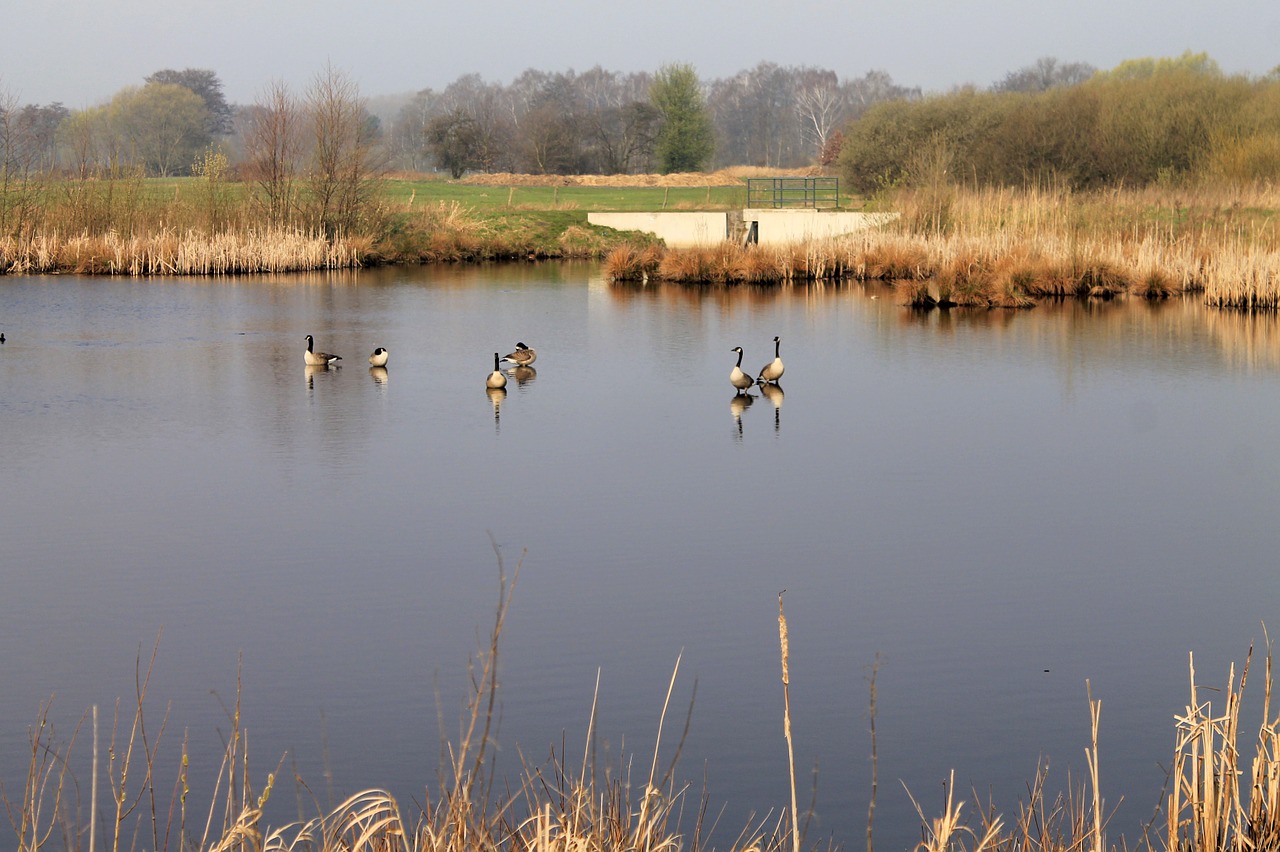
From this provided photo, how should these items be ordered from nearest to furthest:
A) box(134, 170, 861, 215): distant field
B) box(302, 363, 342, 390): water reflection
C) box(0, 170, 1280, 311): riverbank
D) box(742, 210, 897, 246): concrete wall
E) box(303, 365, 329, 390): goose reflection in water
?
box(303, 365, 329, 390): goose reflection in water → box(302, 363, 342, 390): water reflection → box(0, 170, 1280, 311): riverbank → box(742, 210, 897, 246): concrete wall → box(134, 170, 861, 215): distant field

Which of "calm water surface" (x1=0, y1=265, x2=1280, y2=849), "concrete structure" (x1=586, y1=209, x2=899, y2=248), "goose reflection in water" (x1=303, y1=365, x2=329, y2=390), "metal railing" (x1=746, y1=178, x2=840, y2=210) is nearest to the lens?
"calm water surface" (x1=0, y1=265, x2=1280, y2=849)

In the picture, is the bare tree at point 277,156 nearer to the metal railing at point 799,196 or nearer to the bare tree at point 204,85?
the metal railing at point 799,196

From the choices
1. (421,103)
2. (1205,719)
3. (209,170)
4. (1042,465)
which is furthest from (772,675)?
(421,103)

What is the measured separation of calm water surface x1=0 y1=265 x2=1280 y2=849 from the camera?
19.7 feet

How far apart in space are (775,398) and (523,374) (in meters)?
3.18

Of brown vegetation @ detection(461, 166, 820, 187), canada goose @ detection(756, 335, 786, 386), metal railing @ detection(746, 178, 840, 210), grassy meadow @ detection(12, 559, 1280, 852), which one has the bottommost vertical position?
grassy meadow @ detection(12, 559, 1280, 852)

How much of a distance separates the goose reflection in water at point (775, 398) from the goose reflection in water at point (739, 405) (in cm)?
22

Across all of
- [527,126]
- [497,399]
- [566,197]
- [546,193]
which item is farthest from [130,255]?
[527,126]

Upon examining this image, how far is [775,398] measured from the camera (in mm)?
15016

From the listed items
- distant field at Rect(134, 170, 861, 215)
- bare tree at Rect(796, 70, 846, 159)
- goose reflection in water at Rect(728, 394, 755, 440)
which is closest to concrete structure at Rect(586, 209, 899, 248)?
distant field at Rect(134, 170, 861, 215)

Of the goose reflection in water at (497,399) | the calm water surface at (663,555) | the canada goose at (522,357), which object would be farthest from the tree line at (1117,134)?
the goose reflection in water at (497,399)

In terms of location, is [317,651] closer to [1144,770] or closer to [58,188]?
[1144,770]

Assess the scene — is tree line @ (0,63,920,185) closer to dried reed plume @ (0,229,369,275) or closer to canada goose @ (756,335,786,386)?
dried reed plume @ (0,229,369,275)

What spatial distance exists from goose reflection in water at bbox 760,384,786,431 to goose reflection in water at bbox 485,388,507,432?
8.65 ft
